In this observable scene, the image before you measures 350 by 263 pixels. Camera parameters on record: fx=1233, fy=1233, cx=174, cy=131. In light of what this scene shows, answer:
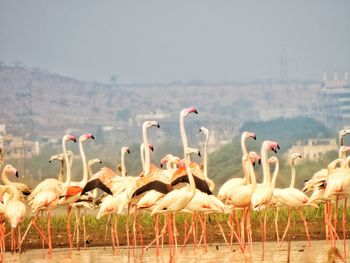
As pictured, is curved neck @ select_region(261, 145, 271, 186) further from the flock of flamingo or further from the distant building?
the distant building

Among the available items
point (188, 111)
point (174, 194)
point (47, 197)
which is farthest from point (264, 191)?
point (47, 197)

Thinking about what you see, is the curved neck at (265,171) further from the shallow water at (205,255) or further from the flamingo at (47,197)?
the flamingo at (47,197)

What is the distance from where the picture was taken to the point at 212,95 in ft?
355

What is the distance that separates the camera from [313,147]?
200 feet

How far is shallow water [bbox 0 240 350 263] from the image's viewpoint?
14.5m

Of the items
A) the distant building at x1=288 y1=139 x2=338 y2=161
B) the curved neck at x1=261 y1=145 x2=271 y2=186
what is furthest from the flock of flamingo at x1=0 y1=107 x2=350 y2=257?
the distant building at x1=288 y1=139 x2=338 y2=161

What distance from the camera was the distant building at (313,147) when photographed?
181ft

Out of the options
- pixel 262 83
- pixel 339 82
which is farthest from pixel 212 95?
pixel 339 82

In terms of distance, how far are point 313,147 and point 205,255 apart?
4612 centimetres

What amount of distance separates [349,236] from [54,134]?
64.8 meters

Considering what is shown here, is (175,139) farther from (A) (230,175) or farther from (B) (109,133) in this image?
(A) (230,175)

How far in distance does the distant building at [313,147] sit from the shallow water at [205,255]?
37.6 meters

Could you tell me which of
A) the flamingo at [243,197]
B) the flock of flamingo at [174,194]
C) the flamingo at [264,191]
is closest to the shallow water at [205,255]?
the flock of flamingo at [174,194]

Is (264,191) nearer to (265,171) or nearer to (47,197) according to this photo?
(265,171)
